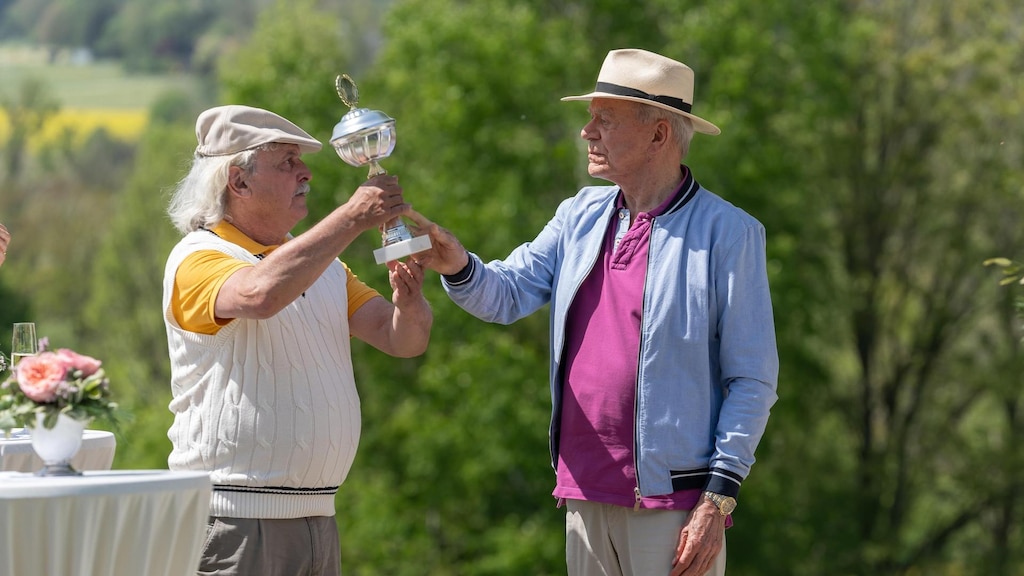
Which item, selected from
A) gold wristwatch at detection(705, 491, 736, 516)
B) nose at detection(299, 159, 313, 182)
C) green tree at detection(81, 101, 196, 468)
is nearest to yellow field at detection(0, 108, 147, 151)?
green tree at detection(81, 101, 196, 468)

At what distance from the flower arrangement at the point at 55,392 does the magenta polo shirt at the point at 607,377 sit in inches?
50.0

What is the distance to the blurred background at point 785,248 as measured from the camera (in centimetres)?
1638

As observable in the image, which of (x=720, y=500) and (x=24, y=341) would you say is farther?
(x=24, y=341)

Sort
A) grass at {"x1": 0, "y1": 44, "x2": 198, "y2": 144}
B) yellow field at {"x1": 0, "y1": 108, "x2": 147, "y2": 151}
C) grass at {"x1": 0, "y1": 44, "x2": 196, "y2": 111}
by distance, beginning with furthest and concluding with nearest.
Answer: grass at {"x1": 0, "y1": 44, "x2": 196, "y2": 111}
grass at {"x1": 0, "y1": 44, "x2": 198, "y2": 144}
yellow field at {"x1": 0, "y1": 108, "x2": 147, "y2": 151}

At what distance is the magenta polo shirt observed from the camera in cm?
368

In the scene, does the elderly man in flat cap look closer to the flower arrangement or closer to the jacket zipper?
the flower arrangement

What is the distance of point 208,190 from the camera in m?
3.79

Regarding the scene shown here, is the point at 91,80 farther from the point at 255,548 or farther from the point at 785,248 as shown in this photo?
the point at 255,548

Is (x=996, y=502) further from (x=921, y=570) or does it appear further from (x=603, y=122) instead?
(x=603, y=122)

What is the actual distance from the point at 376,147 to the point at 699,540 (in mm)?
1332

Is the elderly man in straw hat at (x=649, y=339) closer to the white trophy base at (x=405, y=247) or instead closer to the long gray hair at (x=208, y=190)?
the white trophy base at (x=405, y=247)

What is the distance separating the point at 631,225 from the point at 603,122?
305mm

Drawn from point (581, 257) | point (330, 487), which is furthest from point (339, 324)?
point (581, 257)

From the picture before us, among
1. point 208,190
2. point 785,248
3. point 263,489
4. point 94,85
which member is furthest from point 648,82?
point 94,85
